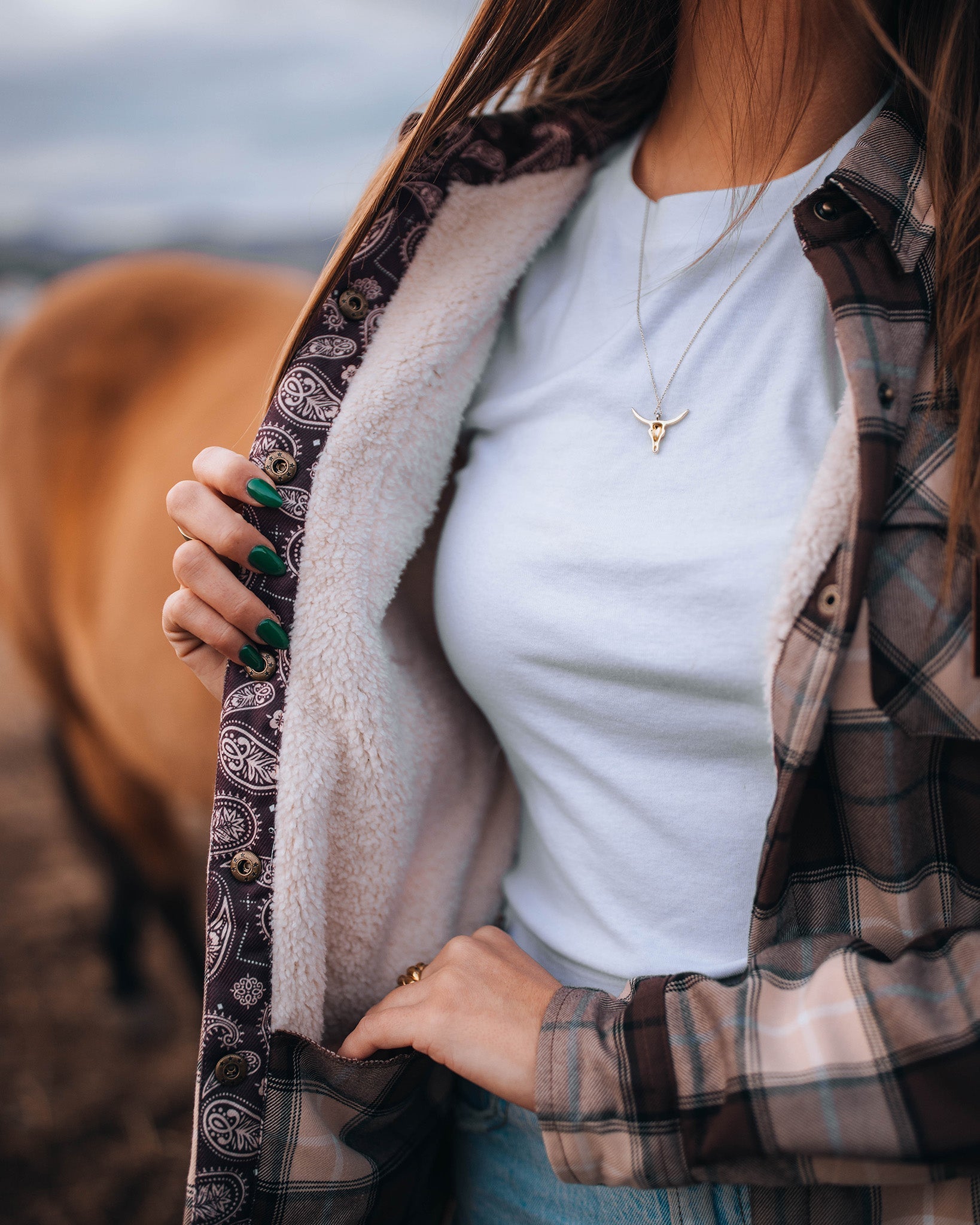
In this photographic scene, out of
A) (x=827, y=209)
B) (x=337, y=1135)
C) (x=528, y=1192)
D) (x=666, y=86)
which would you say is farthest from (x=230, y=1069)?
(x=666, y=86)

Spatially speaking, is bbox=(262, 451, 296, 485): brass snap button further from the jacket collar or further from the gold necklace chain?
the jacket collar

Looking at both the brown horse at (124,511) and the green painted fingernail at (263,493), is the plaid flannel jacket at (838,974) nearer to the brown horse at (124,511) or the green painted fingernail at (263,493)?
the green painted fingernail at (263,493)

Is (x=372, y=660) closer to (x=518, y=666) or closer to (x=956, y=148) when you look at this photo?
(x=518, y=666)

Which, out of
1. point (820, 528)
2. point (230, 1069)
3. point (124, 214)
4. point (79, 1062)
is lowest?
point (79, 1062)


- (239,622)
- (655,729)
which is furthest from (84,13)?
(655,729)

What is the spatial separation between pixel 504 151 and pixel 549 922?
609mm

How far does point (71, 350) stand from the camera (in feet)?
4.62

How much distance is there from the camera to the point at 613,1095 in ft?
1.34

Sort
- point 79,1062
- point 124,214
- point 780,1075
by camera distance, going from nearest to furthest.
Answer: point 780,1075, point 79,1062, point 124,214

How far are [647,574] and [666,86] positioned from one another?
461mm

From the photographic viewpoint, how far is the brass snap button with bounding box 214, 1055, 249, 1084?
49 cm

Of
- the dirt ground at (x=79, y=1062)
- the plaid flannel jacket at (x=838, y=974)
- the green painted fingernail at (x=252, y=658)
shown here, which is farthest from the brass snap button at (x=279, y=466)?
the dirt ground at (x=79, y=1062)

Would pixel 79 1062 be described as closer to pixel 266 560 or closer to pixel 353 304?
pixel 266 560

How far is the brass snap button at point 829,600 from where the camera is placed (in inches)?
15.8
